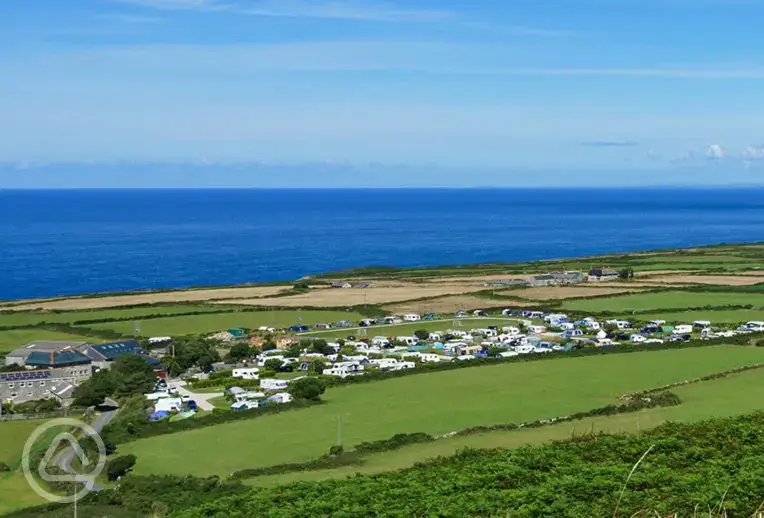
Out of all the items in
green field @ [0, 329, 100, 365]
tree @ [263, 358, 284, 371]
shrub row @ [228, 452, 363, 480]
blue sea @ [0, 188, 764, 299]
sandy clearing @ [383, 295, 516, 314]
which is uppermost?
shrub row @ [228, 452, 363, 480]

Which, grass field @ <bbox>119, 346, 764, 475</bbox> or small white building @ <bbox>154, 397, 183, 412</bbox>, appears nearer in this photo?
grass field @ <bbox>119, 346, 764, 475</bbox>

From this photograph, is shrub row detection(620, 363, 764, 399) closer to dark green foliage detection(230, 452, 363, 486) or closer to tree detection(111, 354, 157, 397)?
dark green foliage detection(230, 452, 363, 486)

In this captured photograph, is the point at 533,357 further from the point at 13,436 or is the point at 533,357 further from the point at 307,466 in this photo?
the point at 13,436

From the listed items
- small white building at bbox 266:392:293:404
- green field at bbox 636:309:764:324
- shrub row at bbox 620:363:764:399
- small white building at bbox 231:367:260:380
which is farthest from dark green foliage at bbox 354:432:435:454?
green field at bbox 636:309:764:324

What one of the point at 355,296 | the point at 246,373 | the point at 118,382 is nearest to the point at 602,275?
the point at 355,296

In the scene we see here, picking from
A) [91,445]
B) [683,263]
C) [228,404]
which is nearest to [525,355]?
[228,404]

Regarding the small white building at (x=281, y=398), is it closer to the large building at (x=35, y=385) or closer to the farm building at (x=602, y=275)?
the large building at (x=35, y=385)
